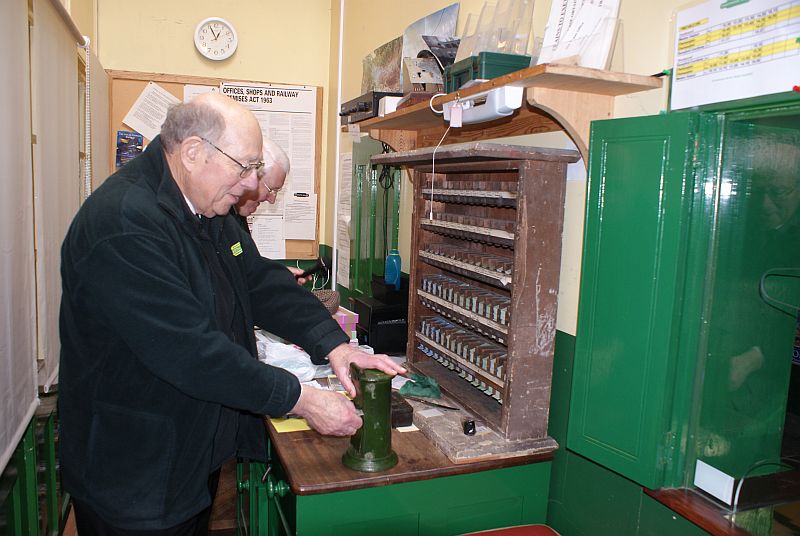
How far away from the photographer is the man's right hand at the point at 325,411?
1706 mm

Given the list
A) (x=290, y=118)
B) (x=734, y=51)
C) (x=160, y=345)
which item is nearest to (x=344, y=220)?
(x=290, y=118)

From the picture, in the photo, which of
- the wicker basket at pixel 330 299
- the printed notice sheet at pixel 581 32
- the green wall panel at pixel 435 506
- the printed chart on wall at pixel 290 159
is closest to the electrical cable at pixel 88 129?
the printed chart on wall at pixel 290 159

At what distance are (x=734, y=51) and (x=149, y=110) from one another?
4279 millimetres

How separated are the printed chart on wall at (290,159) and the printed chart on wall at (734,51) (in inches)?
150

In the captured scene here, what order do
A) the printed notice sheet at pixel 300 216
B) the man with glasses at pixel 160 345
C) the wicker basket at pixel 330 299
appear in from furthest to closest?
the printed notice sheet at pixel 300 216 → the wicker basket at pixel 330 299 → the man with glasses at pixel 160 345

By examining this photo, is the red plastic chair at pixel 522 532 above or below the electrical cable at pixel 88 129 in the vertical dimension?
below

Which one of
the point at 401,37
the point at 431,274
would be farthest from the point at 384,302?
the point at 401,37

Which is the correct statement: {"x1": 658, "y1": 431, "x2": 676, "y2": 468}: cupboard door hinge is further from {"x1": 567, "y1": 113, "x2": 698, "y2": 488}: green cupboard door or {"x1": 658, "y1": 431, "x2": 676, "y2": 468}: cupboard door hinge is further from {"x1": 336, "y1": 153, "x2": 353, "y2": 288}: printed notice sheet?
{"x1": 336, "y1": 153, "x2": 353, "y2": 288}: printed notice sheet

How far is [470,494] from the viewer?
1.93 meters

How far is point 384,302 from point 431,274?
17.0 inches

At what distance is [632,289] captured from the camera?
63.1 inches

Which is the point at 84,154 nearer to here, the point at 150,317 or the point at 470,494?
the point at 150,317

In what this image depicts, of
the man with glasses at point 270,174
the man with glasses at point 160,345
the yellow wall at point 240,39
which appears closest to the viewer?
the man with glasses at point 160,345

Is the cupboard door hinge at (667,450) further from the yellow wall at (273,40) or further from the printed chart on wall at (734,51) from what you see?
the yellow wall at (273,40)
